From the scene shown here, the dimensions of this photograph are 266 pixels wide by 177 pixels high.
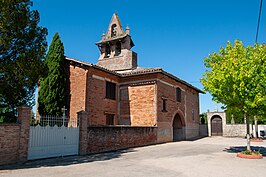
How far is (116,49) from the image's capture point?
27.1m

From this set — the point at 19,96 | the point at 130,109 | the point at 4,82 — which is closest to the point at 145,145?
the point at 130,109

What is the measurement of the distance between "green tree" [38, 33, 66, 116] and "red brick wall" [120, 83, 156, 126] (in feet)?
19.0

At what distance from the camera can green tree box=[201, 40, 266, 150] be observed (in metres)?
11.8

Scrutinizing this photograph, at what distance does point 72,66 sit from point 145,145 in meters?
8.68

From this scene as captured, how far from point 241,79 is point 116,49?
1755 centimetres

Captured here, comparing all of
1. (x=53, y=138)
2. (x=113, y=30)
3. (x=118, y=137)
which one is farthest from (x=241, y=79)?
(x=113, y=30)

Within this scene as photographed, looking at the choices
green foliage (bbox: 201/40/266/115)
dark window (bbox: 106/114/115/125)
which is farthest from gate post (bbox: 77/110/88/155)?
green foliage (bbox: 201/40/266/115)

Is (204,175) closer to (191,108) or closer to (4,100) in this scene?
(4,100)

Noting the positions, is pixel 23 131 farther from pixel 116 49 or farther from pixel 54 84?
pixel 116 49

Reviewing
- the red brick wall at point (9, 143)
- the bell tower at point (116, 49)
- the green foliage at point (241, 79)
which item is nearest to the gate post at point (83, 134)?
Answer: the red brick wall at point (9, 143)

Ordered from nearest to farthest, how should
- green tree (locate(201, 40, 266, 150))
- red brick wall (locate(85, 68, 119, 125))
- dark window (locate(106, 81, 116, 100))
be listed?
1. green tree (locate(201, 40, 266, 150))
2. red brick wall (locate(85, 68, 119, 125))
3. dark window (locate(106, 81, 116, 100))

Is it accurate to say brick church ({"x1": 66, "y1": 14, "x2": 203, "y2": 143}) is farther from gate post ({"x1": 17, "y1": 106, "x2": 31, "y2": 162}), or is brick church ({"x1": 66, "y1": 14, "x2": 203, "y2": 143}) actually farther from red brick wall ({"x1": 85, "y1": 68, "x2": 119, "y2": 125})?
gate post ({"x1": 17, "y1": 106, "x2": 31, "y2": 162})

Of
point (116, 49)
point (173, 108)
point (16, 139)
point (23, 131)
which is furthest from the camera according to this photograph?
point (116, 49)

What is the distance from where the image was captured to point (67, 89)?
18.5m
